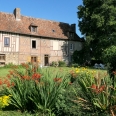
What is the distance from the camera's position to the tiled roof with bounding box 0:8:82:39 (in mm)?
29269

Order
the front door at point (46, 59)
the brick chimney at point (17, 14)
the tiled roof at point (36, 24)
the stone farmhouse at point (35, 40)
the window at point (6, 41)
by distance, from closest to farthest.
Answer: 1. the window at point (6, 41)
2. the stone farmhouse at point (35, 40)
3. the tiled roof at point (36, 24)
4. the brick chimney at point (17, 14)
5. the front door at point (46, 59)

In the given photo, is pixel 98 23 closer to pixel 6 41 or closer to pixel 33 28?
pixel 33 28

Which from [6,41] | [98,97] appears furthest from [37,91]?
[6,41]

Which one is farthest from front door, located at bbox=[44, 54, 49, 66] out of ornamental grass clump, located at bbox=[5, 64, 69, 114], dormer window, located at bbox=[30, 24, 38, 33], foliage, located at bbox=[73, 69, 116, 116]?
foliage, located at bbox=[73, 69, 116, 116]

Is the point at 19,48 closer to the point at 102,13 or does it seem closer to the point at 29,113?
the point at 102,13

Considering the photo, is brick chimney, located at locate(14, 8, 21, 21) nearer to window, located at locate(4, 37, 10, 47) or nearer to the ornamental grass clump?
window, located at locate(4, 37, 10, 47)

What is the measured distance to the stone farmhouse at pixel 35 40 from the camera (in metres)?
28.6

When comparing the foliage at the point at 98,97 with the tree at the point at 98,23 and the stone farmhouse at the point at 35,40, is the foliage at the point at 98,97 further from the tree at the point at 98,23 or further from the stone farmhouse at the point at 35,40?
the tree at the point at 98,23

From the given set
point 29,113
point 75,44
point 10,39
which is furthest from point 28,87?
point 75,44

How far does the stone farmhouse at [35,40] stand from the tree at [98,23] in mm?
4169

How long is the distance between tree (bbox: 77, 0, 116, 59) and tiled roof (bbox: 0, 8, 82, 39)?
4.32m

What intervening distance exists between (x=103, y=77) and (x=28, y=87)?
7.04 ft

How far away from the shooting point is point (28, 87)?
5.69 m

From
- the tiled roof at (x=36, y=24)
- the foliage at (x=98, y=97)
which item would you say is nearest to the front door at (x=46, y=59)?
the tiled roof at (x=36, y=24)
